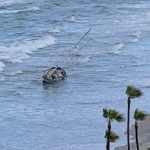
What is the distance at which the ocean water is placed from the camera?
68.2 meters

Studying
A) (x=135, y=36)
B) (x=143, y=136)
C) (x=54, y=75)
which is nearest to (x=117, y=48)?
(x=135, y=36)

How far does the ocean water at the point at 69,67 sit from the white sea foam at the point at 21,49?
11 centimetres

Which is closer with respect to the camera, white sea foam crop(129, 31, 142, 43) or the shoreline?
the shoreline

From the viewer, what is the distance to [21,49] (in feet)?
340

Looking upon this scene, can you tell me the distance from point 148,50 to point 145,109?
28093 mm

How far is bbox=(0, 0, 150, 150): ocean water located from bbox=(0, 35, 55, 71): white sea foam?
11 centimetres

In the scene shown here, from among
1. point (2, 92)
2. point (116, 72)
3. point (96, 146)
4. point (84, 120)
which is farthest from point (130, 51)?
point (96, 146)

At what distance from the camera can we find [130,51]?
100062 mm

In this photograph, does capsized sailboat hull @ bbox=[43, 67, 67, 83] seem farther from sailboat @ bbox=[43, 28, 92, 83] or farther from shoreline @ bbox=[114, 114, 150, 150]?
shoreline @ bbox=[114, 114, 150, 150]

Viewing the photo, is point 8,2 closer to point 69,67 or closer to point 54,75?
point 69,67

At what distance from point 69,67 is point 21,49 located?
1179 centimetres

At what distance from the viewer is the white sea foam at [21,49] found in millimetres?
98656

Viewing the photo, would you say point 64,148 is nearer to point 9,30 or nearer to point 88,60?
point 88,60

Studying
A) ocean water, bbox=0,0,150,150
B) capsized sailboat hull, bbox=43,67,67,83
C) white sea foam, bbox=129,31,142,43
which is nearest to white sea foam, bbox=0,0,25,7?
ocean water, bbox=0,0,150,150
